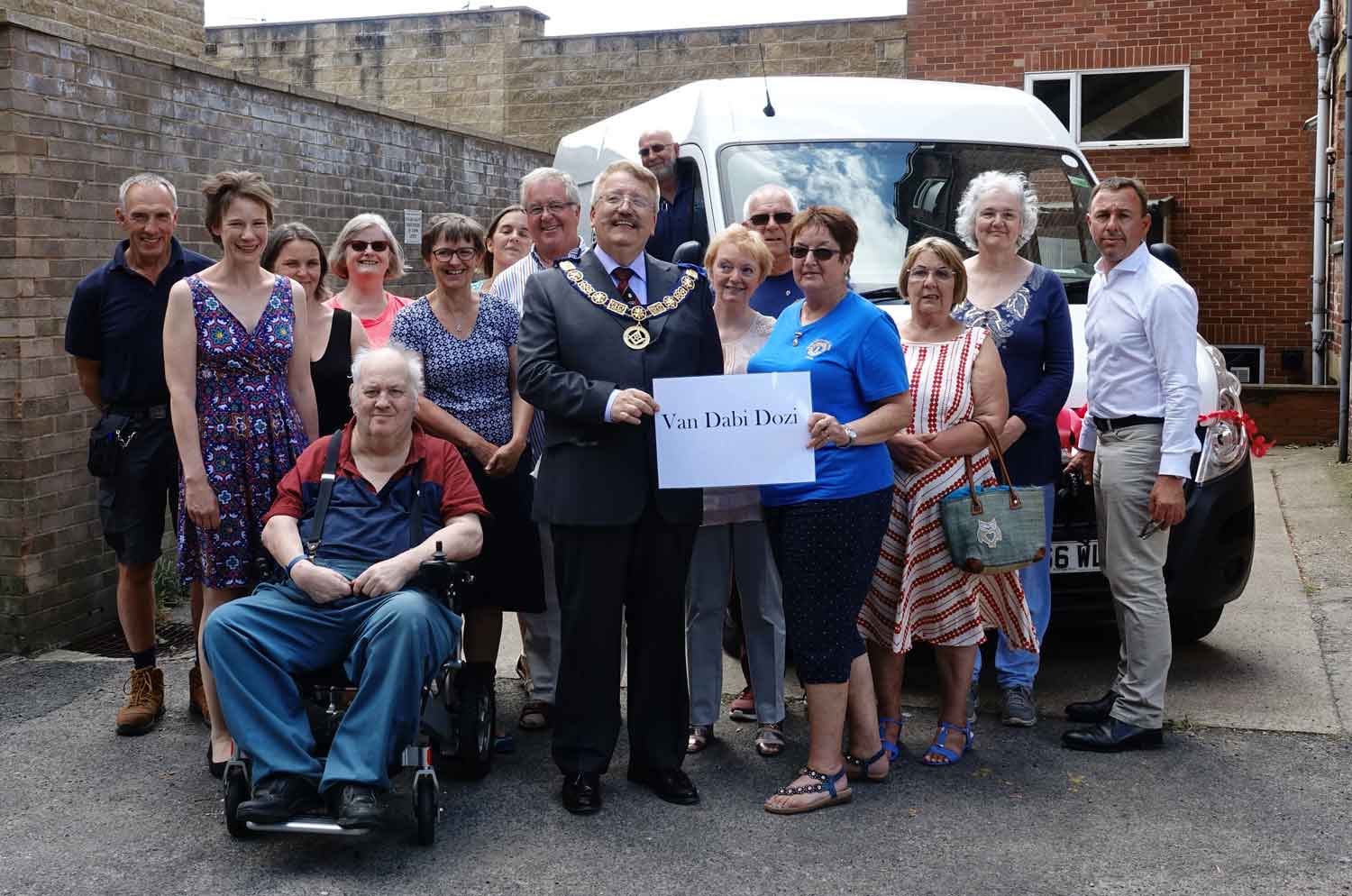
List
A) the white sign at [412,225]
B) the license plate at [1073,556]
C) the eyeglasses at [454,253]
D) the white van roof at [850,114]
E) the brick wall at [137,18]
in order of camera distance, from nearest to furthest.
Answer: the eyeglasses at [454,253]
the license plate at [1073,556]
the white van roof at [850,114]
the white sign at [412,225]
the brick wall at [137,18]

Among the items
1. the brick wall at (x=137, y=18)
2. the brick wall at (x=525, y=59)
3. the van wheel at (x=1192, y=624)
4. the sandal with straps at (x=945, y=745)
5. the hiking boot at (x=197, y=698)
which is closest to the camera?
the sandal with straps at (x=945, y=745)

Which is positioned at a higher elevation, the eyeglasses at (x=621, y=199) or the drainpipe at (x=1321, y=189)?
the drainpipe at (x=1321, y=189)

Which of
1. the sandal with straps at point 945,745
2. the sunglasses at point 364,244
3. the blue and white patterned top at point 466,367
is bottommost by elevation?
the sandal with straps at point 945,745

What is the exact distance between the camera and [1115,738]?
5.08 m

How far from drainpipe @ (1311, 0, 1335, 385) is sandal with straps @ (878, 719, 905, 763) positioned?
10976 mm

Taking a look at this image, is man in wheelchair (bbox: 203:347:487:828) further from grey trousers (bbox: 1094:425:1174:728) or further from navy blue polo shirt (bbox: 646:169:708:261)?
grey trousers (bbox: 1094:425:1174:728)

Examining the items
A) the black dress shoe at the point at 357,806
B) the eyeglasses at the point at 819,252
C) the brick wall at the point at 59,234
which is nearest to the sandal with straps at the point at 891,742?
the eyeglasses at the point at 819,252

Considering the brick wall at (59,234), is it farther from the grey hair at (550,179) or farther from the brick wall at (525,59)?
the brick wall at (525,59)

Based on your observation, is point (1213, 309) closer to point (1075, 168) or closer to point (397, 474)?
point (1075, 168)

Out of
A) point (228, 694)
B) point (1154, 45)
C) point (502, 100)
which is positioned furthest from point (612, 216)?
point (502, 100)

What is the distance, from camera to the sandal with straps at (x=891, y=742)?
5.02 metres

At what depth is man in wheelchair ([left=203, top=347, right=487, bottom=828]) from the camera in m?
4.14

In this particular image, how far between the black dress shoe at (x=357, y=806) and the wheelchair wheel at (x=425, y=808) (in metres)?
0.13

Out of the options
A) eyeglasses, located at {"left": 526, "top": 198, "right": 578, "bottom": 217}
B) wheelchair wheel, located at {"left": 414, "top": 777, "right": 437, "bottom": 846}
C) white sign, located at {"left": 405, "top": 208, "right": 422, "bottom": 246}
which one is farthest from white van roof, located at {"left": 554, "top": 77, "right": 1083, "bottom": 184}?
white sign, located at {"left": 405, "top": 208, "right": 422, "bottom": 246}
